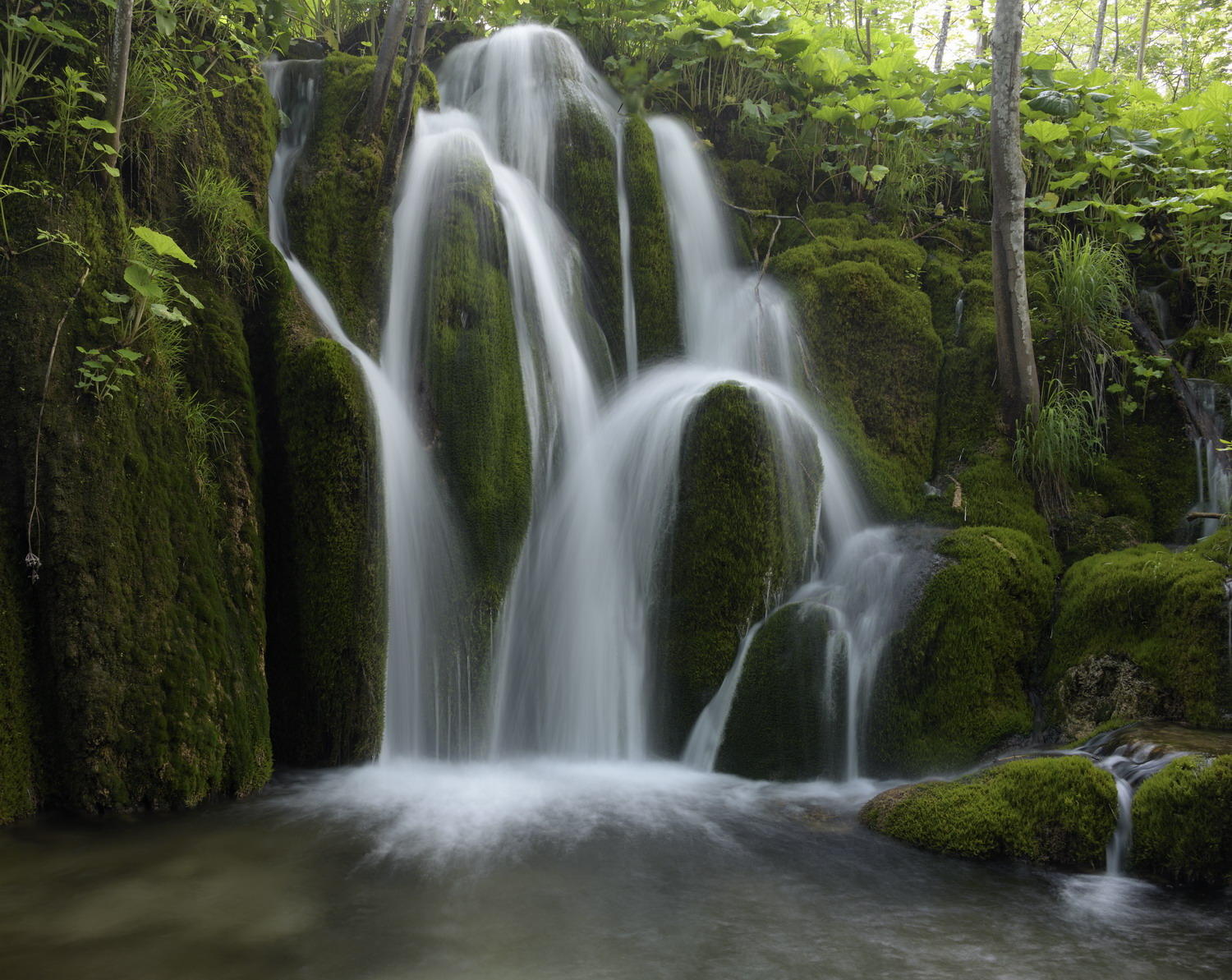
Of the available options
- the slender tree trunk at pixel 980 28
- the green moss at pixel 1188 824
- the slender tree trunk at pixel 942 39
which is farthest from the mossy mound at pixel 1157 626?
the slender tree trunk at pixel 942 39

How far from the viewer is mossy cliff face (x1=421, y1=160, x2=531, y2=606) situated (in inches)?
221

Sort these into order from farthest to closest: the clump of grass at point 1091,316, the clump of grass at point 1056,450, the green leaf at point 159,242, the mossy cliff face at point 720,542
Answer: the clump of grass at point 1091,316, the clump of grass at point 1056,450, the mossy cliff face at point 720,542, the green leaf at point 159,242

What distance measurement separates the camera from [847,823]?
4375 millimetres

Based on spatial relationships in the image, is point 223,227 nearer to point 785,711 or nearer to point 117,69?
point 117,69

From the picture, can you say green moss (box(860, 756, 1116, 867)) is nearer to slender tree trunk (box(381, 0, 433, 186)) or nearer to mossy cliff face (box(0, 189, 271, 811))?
mossy cliff face (box(0, 189, 271, 811))

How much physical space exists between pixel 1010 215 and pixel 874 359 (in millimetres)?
1396

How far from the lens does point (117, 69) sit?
4.52 metres

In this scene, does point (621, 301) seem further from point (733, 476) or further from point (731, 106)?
point (731, 106)

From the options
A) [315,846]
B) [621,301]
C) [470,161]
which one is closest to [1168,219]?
[621,301]

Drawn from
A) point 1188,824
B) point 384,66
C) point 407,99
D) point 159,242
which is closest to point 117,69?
point 159,242

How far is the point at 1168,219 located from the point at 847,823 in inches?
252

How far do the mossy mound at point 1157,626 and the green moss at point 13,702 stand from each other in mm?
5044

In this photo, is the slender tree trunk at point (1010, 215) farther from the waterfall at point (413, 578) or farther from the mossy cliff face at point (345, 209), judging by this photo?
the mossy cliff face at point (345, 209)

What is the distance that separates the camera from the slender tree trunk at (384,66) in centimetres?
651
